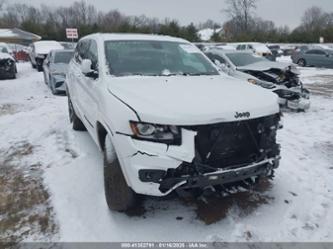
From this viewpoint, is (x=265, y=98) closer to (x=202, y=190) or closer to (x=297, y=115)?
(x=202, y=190)

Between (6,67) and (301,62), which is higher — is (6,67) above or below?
above

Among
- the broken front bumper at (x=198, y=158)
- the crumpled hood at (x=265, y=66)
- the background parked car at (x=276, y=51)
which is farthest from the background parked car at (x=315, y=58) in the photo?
the broken front bumper at (x=198, y=158)

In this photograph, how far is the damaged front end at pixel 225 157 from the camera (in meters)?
2.81

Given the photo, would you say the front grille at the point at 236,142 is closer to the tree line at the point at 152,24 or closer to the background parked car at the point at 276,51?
the background parked car at the point at 276,51

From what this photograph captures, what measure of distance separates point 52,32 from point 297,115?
4689cm

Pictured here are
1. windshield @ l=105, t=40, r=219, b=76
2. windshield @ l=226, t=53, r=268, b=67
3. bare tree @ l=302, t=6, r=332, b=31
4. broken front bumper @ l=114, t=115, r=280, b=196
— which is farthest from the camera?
bare tree @ l=302, t=6, r=332, b=31

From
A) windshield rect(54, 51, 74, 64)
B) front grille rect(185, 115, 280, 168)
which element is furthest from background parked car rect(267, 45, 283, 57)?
front grille rect(185, 115, 280, 168)

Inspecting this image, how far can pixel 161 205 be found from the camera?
3568 mm

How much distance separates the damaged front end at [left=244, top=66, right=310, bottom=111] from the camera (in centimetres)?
809

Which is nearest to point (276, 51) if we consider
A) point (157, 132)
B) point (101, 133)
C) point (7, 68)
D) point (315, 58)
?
point (315, 58)

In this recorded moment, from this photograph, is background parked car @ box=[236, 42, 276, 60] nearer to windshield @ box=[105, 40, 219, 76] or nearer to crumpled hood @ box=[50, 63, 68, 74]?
crumpled hood @ box=[50, 63, 68, 74]

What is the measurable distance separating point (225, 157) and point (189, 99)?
65 cm

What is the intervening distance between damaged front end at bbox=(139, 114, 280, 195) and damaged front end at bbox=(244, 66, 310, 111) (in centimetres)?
510

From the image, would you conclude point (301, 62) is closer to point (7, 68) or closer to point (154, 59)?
point (7, 68)
